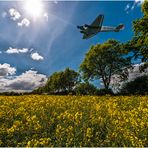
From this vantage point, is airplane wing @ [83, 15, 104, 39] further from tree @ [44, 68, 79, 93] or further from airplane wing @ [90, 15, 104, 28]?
tree @ [44, 68, 79, 93]

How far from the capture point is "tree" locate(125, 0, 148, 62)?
43.6m

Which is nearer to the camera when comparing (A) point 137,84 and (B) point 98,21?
(B) point 98,21

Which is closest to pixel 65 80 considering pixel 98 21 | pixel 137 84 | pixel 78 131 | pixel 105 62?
pixel 105 62

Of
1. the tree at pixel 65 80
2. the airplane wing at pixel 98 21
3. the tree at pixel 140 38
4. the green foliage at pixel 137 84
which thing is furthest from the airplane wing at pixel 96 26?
the tree at pixel 65 80

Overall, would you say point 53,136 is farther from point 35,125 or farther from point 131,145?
point 131,145

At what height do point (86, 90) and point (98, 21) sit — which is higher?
point (98, 21)

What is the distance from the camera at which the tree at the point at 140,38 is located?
143 ft

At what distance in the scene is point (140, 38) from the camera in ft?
145

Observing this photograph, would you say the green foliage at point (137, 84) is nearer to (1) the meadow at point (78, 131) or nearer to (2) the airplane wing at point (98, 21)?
(2) the airplane wing at point (98, 21)

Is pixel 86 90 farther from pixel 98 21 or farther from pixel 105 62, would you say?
pixel 105 62

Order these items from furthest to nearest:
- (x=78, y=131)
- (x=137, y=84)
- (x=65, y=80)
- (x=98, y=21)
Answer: (x=65, y=80) < (x=137, y=84) < (x=98, y=21) < (x=78, y=131)

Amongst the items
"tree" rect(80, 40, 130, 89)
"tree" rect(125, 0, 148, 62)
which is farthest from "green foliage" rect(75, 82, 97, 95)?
"tree" rect(80, 40, 130, 89)

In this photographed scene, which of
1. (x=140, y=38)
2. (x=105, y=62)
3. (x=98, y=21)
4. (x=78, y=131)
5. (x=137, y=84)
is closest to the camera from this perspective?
(x=78, y=131)

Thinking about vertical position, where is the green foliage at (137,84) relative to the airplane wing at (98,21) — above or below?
below
